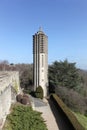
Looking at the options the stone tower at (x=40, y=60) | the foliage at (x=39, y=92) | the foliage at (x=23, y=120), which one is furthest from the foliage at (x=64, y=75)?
the foliage at (x=23, y=120)

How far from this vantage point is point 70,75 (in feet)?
111

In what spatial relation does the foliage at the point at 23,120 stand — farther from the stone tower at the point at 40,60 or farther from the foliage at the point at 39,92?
the stone tower at the point at 40,60

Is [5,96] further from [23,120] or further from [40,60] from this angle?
[40,60]

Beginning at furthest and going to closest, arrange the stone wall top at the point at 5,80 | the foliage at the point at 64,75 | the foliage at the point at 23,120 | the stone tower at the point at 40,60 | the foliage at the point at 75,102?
the stone tower at the point at 40,60
the foliage at the point at 64,75
the foliage at the point at 75,102
the foliage at the point at 23,120
the stone wall top at the point at 5,80

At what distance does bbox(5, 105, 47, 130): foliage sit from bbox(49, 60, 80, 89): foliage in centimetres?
1671

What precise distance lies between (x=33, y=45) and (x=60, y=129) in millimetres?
20053

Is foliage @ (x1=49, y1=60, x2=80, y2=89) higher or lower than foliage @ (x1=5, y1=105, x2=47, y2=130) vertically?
higher

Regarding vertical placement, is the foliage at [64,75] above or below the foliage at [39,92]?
above

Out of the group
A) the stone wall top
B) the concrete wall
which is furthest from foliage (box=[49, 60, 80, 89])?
the concrete wall

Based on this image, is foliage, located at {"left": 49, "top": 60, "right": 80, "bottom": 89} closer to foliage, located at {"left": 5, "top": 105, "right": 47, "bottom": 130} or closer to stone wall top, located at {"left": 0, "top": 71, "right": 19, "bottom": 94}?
stone wall top, located at {"left": 0, "top": 71, "right": 19, "bottom": 94}

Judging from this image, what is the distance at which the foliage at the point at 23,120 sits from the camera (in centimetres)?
1368

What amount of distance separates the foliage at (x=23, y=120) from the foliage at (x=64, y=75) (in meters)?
16.7

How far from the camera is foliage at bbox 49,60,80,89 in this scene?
32.8 m

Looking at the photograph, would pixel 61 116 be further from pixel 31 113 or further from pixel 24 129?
pixel 24 129
